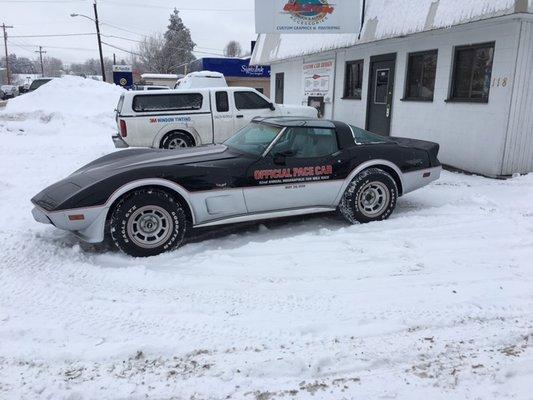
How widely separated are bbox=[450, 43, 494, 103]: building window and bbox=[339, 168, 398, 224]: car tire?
4.36m

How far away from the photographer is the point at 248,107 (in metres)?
12.1

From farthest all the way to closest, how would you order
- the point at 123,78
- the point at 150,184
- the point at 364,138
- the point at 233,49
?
the point at 233,49 < the point at 123,78 < the point at 364,138 < the point at 150,184

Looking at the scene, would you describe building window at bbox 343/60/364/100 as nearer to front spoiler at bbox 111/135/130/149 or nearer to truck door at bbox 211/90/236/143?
truck door at bbox 211/90/236/143

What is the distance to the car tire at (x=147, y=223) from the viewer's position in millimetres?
4879

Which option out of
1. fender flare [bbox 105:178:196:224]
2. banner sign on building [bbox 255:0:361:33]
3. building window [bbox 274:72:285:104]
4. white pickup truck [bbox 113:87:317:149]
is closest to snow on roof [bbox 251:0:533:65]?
banner sign on building [bbox 255:0:361:33]

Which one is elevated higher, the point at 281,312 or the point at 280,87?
the point at 280,87

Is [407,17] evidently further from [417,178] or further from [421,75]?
[417,178]

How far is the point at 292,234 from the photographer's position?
579 cm

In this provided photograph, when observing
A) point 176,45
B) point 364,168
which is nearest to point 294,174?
point 364,168

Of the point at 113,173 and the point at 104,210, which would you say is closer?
the point at 104,210

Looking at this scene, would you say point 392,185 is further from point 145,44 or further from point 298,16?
point 145,44

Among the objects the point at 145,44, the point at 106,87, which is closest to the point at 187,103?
the point at 106,87

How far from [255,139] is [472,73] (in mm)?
5957

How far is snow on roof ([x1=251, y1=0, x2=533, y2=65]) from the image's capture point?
26.6 feet
